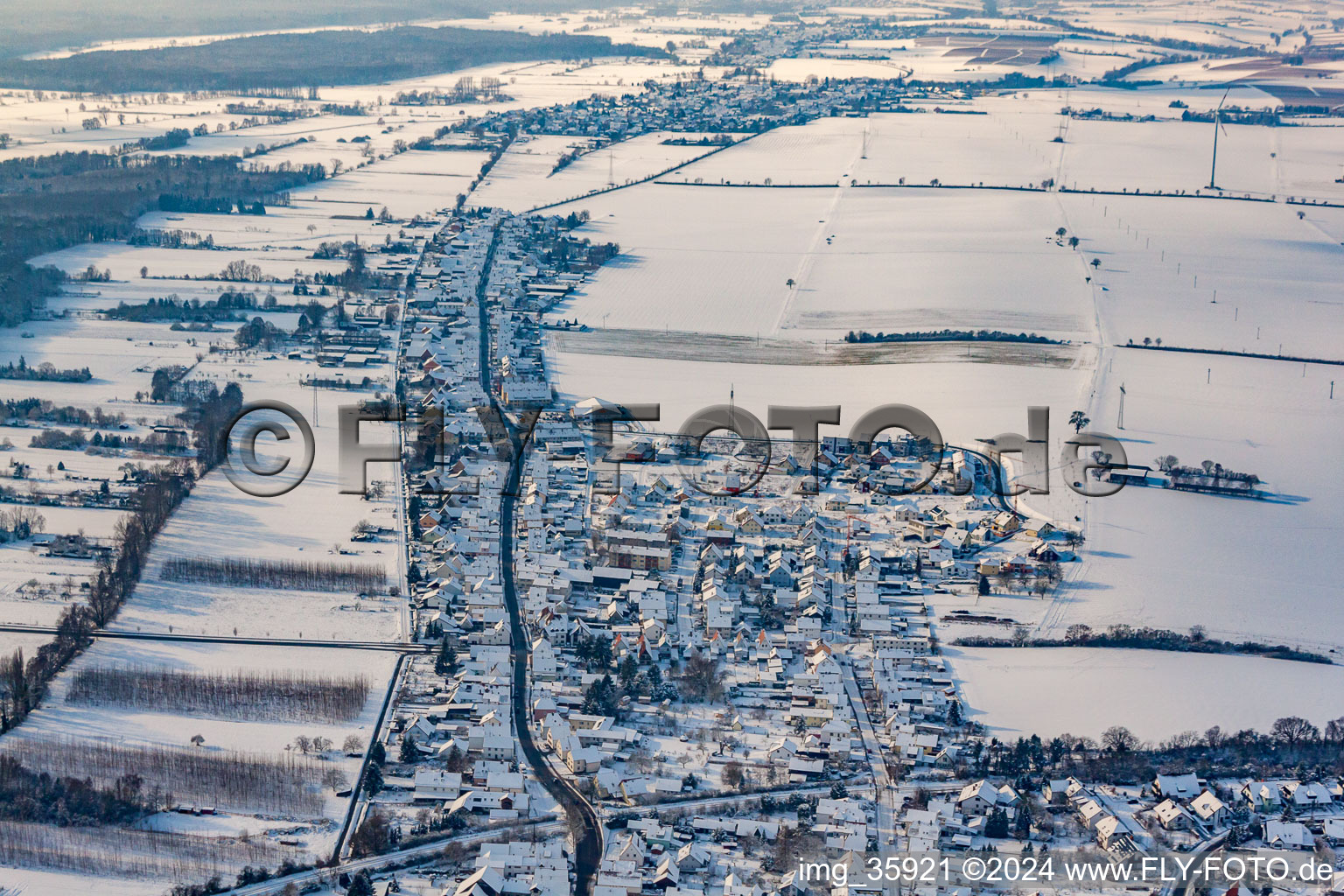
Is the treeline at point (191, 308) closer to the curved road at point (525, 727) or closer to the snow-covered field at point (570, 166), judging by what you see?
the curved road at point (525, 727)

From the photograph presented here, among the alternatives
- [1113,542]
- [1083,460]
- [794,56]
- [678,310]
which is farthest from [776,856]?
[794,56]

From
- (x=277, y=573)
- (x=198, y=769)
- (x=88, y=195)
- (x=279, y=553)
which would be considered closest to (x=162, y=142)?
(x=88, y=195)

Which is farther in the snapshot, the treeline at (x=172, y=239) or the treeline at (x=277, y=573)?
the treeline at (x=172, y=239)

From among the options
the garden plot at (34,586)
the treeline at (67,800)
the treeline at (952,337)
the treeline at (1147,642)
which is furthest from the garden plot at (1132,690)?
the treeline at (952,337)

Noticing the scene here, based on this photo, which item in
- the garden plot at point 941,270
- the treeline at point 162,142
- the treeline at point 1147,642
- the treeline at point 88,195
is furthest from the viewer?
the treeline at point 162,142

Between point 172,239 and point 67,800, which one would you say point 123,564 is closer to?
point 67,800

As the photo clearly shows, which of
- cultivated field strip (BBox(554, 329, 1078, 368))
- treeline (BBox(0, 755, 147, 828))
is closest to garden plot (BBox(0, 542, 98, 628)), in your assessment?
treeline (BBox(0, 755, 147, 828))

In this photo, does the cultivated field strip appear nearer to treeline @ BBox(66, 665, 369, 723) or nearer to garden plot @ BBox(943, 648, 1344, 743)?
garden plot @ BBox(943, 648, 1344, 743)
